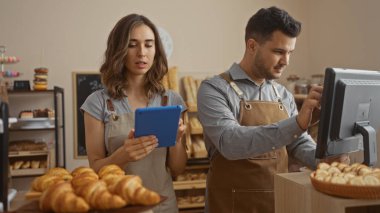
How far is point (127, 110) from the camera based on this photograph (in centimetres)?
166

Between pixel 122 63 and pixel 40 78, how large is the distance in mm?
2207

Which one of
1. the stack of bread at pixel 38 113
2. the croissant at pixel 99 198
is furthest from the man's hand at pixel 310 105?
the stack of bread at pixel 38 113

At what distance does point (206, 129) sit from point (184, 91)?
93.7 inches

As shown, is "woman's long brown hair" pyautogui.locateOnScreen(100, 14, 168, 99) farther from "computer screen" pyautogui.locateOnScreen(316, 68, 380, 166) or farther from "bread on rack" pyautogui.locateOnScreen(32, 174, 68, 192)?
"computer screen" pyautogui.locateOnScreen(316, 68, 380, 166)

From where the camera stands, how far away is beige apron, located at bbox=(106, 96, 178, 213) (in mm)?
1599

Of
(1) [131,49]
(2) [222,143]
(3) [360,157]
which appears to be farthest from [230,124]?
(3) [360,157]

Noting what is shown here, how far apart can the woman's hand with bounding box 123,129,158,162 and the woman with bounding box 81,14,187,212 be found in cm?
15

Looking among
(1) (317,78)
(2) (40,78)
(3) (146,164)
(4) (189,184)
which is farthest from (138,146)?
(1) (317,78)

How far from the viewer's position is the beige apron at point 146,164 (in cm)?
160

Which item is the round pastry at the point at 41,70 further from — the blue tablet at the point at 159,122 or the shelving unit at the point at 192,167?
the blue tablet at the point at 159,122

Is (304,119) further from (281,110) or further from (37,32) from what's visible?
(37,32)

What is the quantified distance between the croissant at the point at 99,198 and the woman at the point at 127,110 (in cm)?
61

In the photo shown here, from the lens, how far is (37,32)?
379 cm

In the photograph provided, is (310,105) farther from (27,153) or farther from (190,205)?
(27,153)
